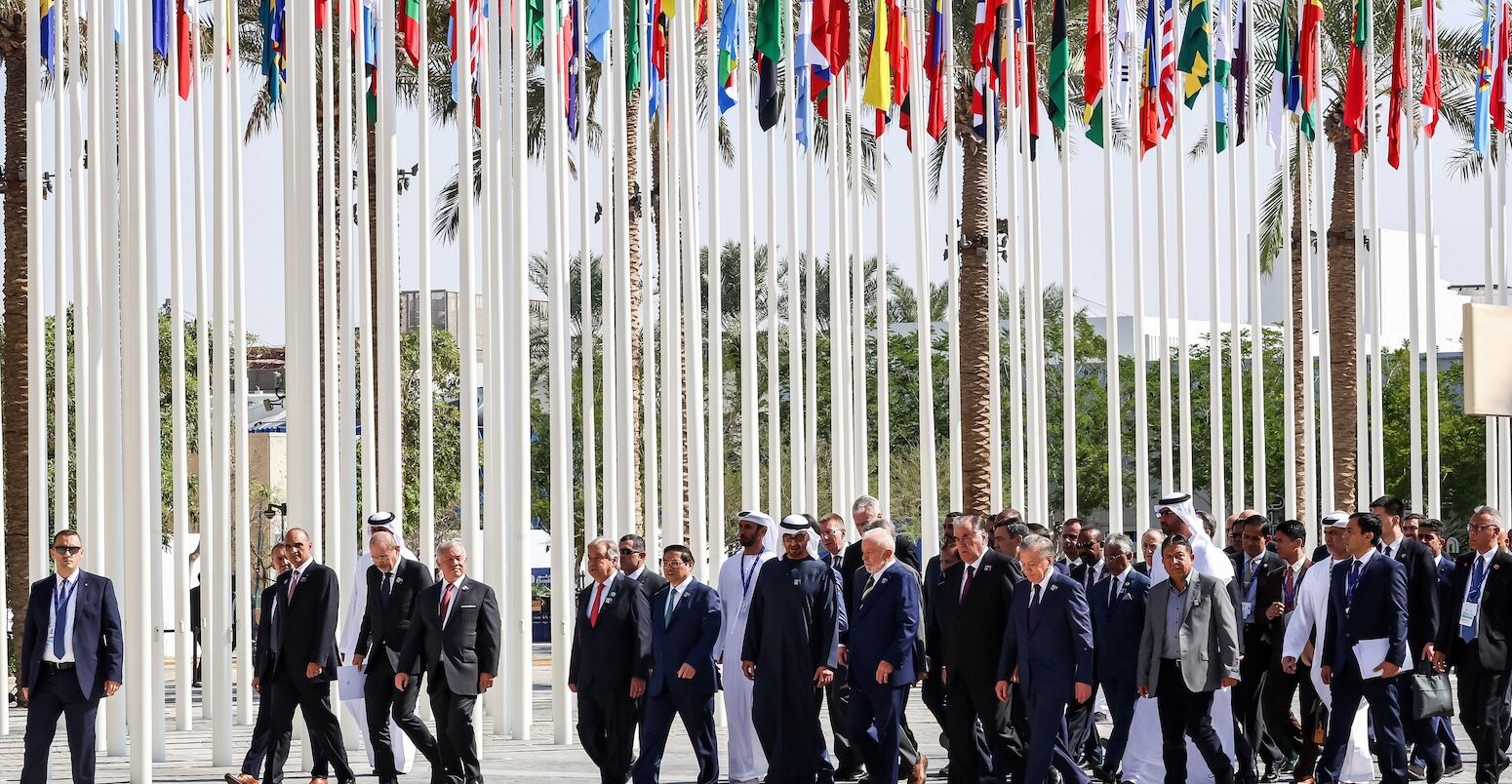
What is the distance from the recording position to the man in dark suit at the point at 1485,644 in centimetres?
1365

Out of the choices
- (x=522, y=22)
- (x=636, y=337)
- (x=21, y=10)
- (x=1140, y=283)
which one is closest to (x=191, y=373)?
(x=636, y=337)

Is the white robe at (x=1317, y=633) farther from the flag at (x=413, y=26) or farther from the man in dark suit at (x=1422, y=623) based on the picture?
the flag at (x=413, y=26)

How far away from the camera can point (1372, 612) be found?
12719 mm

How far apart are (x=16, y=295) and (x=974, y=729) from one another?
13289 mm

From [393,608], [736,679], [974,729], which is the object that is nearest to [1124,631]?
[974,729]

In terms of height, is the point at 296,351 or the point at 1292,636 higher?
the point at 296,351

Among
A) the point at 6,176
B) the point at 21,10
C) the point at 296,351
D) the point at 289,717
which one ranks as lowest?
the point at 289,717

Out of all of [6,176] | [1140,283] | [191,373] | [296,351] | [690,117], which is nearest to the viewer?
[296,351]

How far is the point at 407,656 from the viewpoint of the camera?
43.0 feet

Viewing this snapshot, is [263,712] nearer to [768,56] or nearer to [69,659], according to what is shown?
[69,659]

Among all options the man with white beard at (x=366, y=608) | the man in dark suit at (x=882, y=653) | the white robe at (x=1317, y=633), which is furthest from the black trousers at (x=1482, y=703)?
the man with white beard at (x=366, y=608)

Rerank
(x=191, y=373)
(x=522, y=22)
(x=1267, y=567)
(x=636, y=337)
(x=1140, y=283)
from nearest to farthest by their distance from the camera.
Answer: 1. (x=1267, y=567)
2. (x=522, y=22)
3. (x=1140, y=283)
4. (x=636, y=337)
5. (x=191, y=373)

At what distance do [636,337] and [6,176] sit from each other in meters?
13.9

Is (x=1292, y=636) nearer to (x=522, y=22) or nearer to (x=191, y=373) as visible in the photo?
(x=522, y=22)
